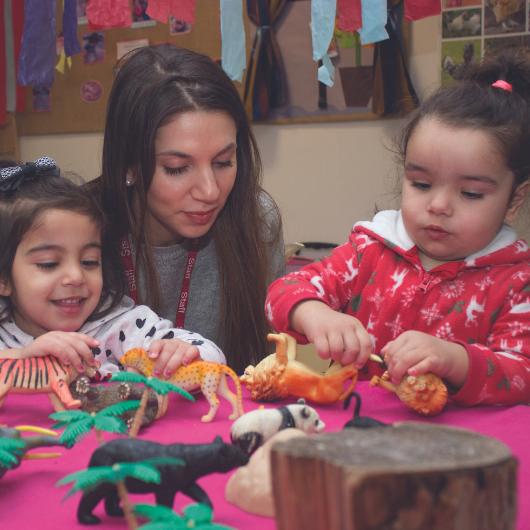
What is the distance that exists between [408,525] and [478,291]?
2.65 ft

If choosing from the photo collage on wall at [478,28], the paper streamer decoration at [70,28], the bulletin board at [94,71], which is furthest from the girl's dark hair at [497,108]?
the bulletin board at [94,71]

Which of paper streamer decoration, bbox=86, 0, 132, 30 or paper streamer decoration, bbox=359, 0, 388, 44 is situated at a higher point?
paper streamer decoration, bbox=86, 0, 132, 30

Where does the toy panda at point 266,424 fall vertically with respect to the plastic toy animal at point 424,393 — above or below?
above

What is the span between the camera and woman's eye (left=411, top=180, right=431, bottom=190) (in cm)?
113

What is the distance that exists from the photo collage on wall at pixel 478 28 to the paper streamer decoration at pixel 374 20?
2.74 feet

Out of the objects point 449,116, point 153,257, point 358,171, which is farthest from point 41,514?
point 358,171

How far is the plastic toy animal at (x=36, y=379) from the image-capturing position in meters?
0.89

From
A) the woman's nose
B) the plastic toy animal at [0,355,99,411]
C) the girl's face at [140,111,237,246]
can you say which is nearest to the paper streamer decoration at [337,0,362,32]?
the girl's face at [140,111,237,246]

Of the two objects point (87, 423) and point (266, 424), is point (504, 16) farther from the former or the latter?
point (87, 423)

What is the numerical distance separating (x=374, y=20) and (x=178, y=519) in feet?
5.08

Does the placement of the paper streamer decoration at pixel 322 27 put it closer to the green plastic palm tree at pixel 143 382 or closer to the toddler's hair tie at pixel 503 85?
the toddler's hair tie at pixel 503 85

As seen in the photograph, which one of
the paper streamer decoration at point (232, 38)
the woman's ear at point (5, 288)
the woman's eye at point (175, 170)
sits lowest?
the woman's ear at point (5, 288)

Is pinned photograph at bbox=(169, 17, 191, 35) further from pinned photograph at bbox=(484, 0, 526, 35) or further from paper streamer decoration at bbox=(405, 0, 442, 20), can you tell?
paper streamer decoration at bbox=(405, 0, 442, 20)

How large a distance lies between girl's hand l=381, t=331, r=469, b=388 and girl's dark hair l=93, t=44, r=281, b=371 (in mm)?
690
